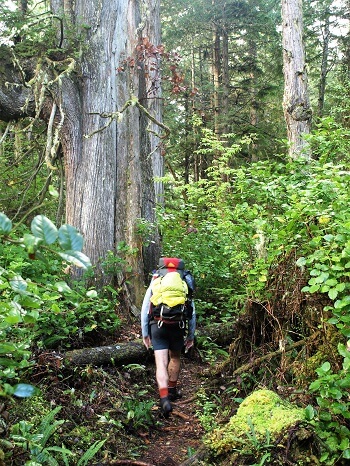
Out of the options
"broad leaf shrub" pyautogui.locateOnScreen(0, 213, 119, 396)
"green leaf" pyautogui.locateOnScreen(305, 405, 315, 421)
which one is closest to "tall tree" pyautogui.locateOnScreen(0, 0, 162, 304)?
"broad leaf shrub" pyautogui.locateOnScreen(0, 213, 119, 396)

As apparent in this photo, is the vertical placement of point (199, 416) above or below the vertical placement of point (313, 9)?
below

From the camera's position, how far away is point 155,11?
12047 millimetres

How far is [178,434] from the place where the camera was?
480cm

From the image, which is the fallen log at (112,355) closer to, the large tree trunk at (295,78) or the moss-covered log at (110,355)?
the moss-covered log at (110,355)

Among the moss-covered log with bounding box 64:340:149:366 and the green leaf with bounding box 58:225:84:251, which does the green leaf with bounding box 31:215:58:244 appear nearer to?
the green leaf with bounding box 58:225:84:251

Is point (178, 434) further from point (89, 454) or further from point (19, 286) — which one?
point (19, 286)

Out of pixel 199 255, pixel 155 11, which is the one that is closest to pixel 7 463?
pixel 199 255

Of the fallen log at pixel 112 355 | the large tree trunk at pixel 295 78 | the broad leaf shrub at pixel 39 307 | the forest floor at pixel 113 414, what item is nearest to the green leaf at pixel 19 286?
the broad leaf shrub at pixel 39 307

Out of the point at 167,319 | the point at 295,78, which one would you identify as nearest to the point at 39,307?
the point at 167,319

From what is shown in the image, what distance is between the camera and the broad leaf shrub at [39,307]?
1443 millimetres

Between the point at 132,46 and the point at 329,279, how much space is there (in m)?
6.33

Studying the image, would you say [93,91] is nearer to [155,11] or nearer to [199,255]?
[199,255]

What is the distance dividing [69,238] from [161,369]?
4.29m

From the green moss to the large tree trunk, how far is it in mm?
6849
